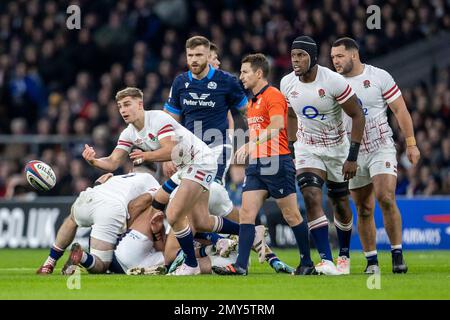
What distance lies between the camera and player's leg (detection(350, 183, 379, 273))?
40.3ft

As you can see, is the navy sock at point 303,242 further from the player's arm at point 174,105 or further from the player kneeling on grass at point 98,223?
the player's arm at point 174,105

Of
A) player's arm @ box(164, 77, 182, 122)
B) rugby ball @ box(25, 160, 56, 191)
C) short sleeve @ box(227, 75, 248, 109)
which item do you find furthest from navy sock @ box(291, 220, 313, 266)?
rugby ball @ box(25, 160, 56, 191)

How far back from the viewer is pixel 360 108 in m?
11.6

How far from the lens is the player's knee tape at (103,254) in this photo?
1227 centimetres

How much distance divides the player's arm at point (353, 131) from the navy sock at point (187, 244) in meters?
1.75

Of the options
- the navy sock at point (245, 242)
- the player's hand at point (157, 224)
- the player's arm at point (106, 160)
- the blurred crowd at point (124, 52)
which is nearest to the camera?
the navy sock at point (245, 242)

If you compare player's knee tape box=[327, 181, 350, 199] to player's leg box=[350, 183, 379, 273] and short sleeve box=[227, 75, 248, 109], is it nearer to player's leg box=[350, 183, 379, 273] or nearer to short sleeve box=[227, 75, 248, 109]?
player's leg box=[350, 183, 379, 273]

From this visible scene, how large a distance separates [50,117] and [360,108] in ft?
39.7

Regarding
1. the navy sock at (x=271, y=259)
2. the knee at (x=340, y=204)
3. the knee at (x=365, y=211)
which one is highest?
the knee at (x=340, y=204)

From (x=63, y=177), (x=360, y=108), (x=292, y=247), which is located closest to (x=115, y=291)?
(x=360, y=108)

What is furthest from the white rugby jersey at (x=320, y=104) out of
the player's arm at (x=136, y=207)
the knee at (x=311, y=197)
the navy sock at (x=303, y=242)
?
the player's arm at (x=136, y=207)

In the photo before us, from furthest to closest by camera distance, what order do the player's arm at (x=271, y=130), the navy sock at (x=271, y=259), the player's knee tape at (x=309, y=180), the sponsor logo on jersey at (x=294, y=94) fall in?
the navy sock at (x=271, y=259) < the sponsor logo on jersey at (x=294, y=94) < the player's knee tape at (x=309, y=180) < the player's arm at (x=271, y=130)

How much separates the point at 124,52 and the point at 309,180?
13234 mm

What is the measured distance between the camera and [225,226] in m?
12.6
